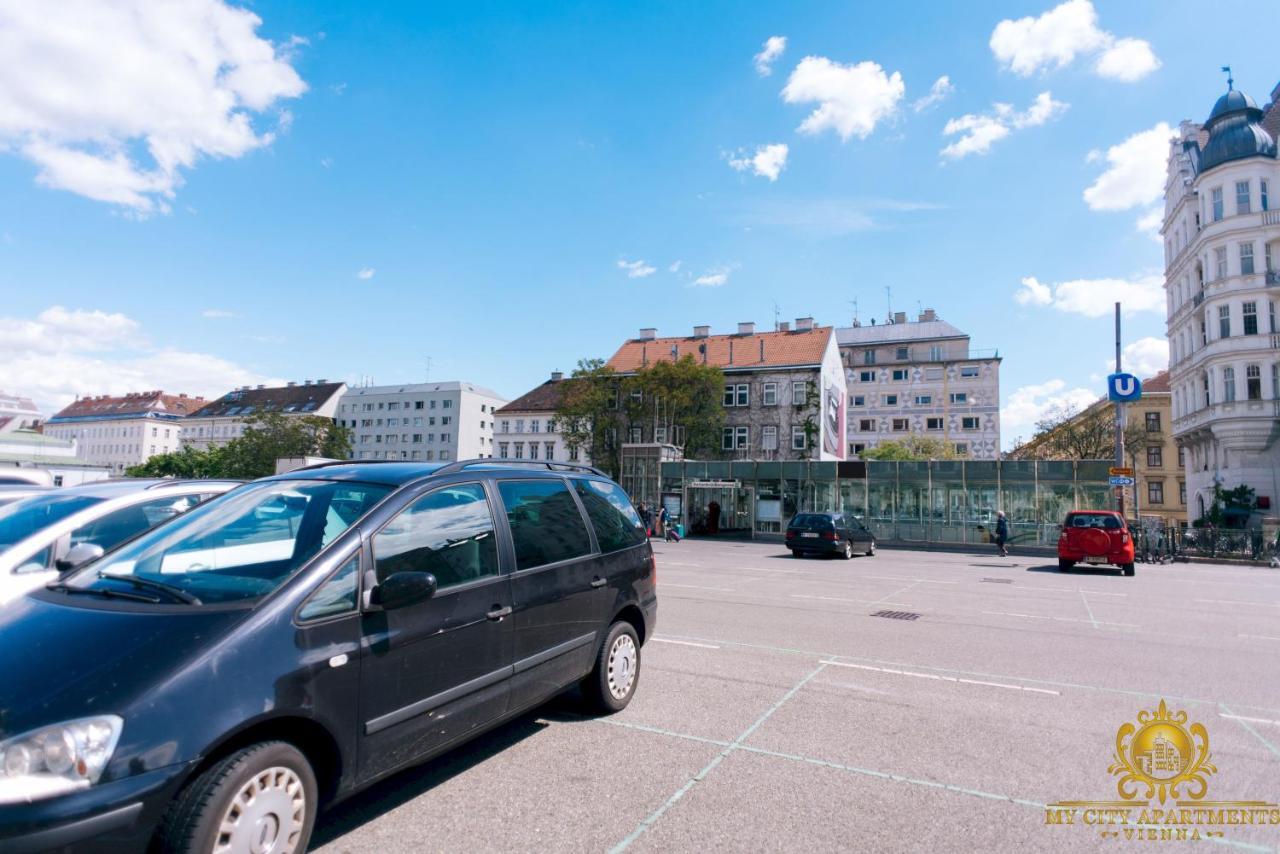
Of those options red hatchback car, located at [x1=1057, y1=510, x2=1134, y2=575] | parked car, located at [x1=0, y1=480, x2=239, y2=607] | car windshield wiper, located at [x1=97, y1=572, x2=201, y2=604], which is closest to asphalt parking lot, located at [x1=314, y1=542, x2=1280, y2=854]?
car windshield wiper, located at [x1=97, y1=572, x2=201, y2=604]

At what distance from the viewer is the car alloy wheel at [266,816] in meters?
2.65

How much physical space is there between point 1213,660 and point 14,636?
10.5 metres

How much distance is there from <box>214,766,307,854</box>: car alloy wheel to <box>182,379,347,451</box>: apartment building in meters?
121

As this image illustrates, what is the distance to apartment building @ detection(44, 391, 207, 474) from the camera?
131375mm

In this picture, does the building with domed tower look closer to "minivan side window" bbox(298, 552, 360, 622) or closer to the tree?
the tree

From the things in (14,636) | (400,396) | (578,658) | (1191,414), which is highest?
(400,396)

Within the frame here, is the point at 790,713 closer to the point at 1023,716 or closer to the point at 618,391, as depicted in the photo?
the point at 1023,716

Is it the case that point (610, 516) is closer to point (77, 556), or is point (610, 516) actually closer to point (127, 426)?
point (77, 556)

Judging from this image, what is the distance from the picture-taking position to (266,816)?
279 centimetres

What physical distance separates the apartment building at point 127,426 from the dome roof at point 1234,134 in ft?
472

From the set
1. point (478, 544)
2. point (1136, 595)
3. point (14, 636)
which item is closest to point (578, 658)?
point (478, 544)

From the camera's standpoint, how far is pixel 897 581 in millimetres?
16078

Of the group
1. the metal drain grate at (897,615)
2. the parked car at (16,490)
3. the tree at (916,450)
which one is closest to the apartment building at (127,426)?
the tree at (916,450)

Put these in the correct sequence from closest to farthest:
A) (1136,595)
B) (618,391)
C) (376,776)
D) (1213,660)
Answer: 1. (376,776)
2. (1213,660)
3. (1136,595)
4. (618,391)
